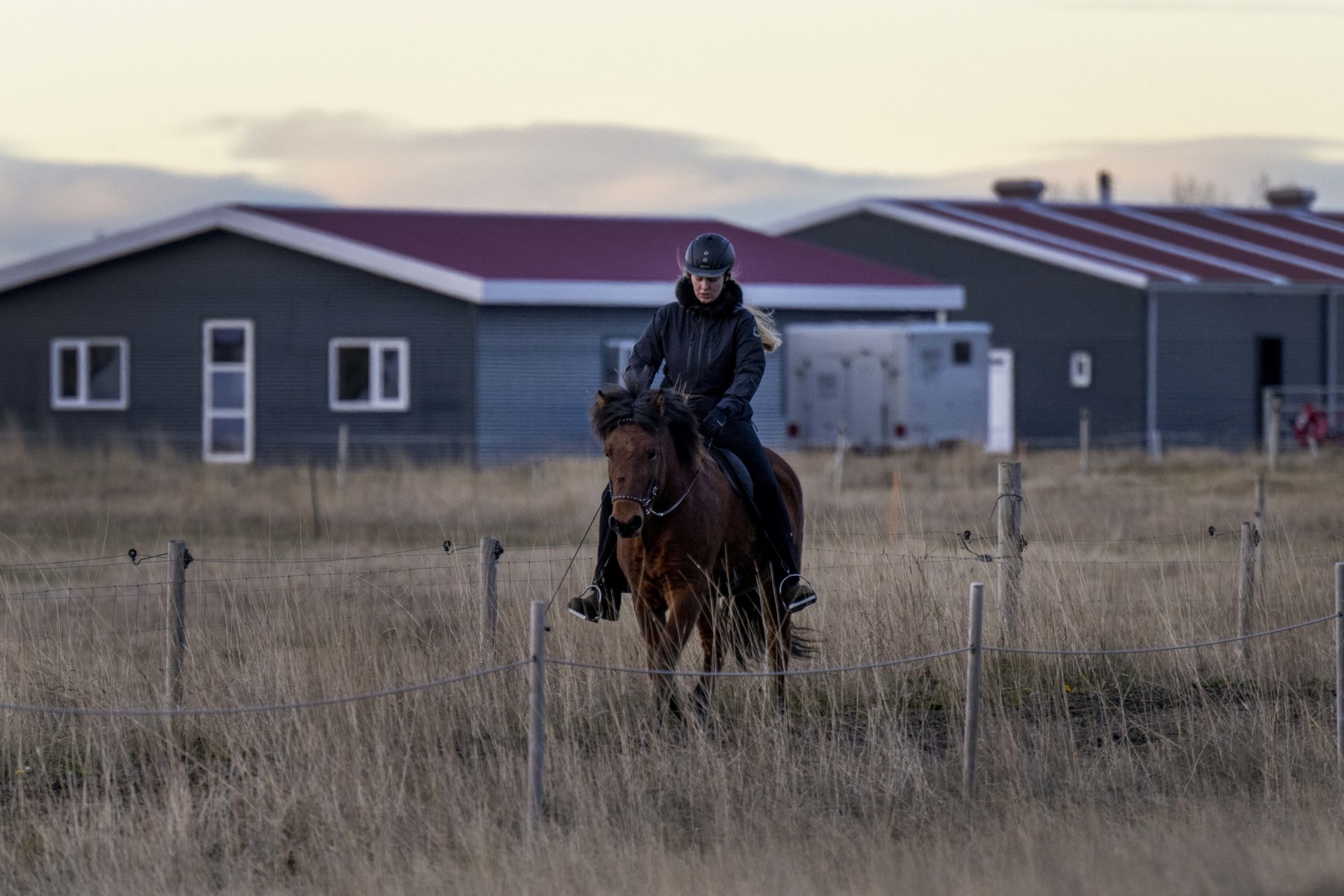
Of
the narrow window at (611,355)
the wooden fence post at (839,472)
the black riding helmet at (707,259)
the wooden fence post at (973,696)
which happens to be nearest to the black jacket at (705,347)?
the black riding helmet at (707,259)

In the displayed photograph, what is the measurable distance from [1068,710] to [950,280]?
32386mm

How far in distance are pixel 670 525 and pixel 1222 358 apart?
105 ft

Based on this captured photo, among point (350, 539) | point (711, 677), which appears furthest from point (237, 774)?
point (350, 539)

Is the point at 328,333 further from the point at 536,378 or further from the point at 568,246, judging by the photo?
the point at 568,246

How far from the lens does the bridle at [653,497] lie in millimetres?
8023

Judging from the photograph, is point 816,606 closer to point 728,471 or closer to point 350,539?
point 728,471

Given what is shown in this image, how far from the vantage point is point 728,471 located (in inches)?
364

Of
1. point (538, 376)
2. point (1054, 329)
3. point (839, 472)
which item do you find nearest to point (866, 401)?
point (538, 376)

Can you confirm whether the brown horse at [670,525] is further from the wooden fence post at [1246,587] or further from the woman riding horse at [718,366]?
the wooden fence post at [1246,587]

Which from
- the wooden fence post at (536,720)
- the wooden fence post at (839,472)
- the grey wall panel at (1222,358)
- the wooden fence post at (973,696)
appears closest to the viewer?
the wooden fence post at (536,720)

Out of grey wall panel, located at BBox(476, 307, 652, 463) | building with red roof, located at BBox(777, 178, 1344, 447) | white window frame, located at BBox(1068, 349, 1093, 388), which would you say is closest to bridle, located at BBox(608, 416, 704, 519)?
grey wall panel, located at BBox(476, 307, 652, 463)

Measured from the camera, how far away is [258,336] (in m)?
31.3

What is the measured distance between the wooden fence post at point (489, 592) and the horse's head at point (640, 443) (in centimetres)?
124

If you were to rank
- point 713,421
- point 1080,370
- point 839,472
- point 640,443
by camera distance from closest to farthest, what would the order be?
point 640,443 → point 713,421 → point 839,472 → point 1080,370
